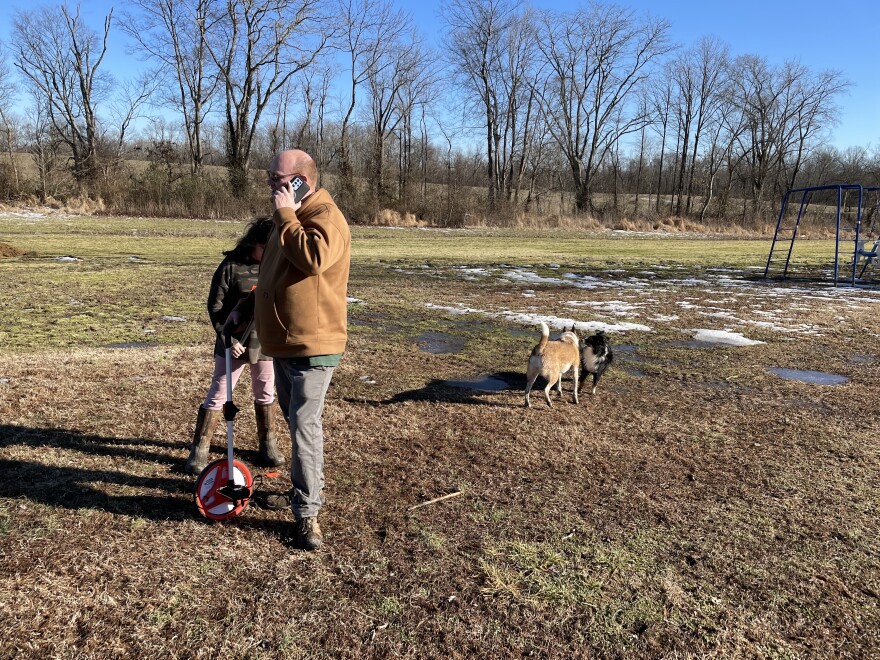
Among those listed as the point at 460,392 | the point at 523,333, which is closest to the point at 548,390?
the point at 460,392

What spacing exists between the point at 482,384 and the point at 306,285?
3.35 m

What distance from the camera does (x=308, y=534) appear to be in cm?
289

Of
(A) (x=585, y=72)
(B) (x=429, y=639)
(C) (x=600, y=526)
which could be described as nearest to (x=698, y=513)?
(C) (x=600, y=526)

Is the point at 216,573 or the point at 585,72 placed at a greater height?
the point at 585,72

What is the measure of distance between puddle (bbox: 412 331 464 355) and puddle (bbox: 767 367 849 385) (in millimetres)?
3498

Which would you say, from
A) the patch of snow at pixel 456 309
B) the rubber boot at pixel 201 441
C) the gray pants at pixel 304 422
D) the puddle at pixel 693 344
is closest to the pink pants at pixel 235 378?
the rubber boot at pixel 201 441

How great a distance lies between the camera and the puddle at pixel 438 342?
22.8 feet

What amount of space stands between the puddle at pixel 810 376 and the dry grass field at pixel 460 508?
0.14ft

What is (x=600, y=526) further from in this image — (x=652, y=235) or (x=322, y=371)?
(x=652, y=235)

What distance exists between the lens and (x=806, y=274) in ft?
56.6

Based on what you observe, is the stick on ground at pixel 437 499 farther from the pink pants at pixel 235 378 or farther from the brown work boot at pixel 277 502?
the pink pants at pixel 235 378

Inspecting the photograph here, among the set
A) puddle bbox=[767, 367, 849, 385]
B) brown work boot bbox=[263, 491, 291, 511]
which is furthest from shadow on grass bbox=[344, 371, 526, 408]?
puddle bbox=[767, 367, 849, 385]

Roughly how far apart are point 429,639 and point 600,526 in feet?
4.20

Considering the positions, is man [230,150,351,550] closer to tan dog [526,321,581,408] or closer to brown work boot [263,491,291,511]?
brown work boot [263,491,291,511]
